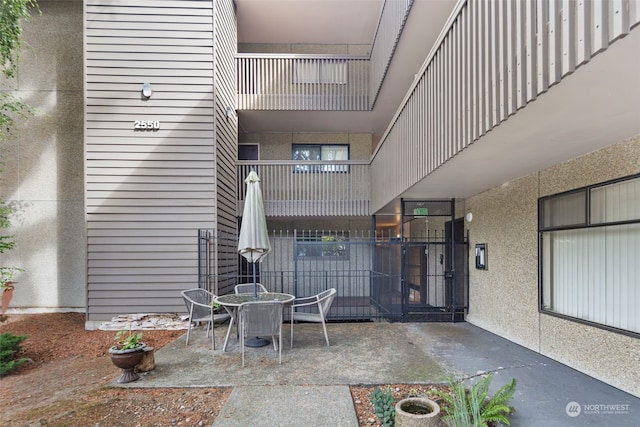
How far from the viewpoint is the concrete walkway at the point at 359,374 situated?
3018 millimetres

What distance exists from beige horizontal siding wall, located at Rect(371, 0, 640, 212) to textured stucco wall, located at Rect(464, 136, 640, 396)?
5.36 ft

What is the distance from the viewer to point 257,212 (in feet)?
16.5

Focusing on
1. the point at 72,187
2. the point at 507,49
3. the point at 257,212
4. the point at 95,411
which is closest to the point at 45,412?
the point at 95,411

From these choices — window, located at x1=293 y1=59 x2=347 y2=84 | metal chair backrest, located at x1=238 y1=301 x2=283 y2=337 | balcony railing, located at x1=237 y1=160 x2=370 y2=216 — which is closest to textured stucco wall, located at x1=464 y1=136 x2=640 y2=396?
balcony railing, located at x1=237 y1=160 x2=370 y2=216

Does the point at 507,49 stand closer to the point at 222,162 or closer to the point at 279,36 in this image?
the point at 222,162

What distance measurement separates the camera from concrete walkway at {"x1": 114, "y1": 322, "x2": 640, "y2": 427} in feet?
9.90

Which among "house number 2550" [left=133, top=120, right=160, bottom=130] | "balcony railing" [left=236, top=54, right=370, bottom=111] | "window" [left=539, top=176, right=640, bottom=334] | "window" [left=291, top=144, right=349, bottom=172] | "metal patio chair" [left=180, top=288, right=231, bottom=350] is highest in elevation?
"balcony railing" [left=236, top=54, right=370, bottom=111]

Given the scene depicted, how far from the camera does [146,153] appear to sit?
21.8 ft

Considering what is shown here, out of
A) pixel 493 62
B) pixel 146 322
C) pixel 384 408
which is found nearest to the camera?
pixel 493 62

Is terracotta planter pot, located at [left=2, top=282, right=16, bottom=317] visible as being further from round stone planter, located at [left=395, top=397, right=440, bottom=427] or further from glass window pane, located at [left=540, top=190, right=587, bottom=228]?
glass window pane, located at [left=540, top=190, right=587, bottom=228]

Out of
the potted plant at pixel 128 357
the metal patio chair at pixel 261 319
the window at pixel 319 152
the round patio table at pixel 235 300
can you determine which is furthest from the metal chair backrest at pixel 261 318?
the window at pixel 319 152

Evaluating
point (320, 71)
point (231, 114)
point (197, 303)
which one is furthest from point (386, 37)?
point (197, 303)

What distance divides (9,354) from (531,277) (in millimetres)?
7326

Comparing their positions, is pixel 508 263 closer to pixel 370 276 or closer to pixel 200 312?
pixel 370 276
